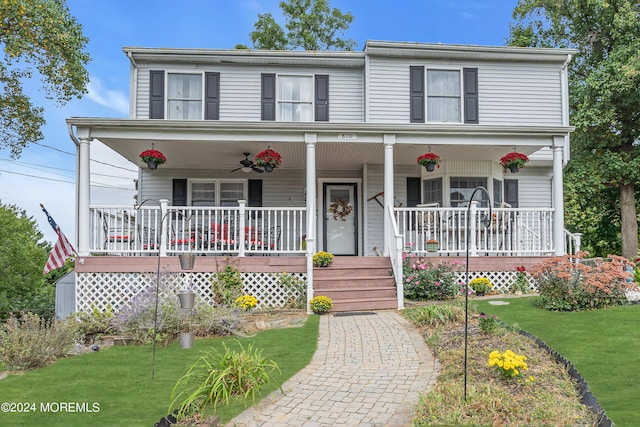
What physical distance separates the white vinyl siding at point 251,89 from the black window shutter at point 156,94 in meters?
0.20

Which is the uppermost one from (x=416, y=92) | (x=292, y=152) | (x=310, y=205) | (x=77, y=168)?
(x=416, y=92)

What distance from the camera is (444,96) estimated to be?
11898 mm

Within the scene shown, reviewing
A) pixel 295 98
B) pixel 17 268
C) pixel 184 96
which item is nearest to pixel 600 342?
pixel 295 98

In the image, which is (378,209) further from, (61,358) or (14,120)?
(14,120)

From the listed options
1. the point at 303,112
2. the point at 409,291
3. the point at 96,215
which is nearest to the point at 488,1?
the point at 303,112

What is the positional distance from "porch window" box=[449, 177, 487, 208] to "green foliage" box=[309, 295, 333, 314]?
16.7 ft

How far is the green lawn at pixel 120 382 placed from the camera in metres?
3.51

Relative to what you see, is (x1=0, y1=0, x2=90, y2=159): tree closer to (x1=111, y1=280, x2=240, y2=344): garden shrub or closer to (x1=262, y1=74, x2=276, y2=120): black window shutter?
(x1=262, y1=74, x2=276, y2=120): black window shutter

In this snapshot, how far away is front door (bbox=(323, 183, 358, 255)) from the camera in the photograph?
1207 cm

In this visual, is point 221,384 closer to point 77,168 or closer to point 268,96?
point 77,168

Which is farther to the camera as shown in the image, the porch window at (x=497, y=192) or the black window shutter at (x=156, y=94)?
the black window shutter at (x=156, y=94)

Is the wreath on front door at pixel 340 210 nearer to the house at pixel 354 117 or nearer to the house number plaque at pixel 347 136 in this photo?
the house at pixel 354 117

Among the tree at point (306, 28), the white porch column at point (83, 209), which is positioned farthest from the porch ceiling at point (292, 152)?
the tree at point (306, 28)

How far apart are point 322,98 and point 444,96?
11.2 feet
